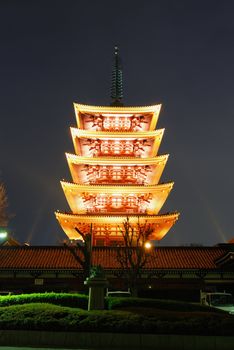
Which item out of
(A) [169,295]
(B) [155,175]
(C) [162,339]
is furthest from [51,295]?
(B) [155,175]

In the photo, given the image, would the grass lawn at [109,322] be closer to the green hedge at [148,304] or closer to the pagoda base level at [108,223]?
the green hedge at [148,304]

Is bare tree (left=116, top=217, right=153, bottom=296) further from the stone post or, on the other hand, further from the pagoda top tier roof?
the pagoda top tier roof

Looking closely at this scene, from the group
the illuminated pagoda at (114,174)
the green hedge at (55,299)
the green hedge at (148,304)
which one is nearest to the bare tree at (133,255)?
the illuminated pagoda at (114,174)

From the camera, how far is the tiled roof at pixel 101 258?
3197 cm

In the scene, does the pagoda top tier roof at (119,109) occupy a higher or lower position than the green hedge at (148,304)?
higher

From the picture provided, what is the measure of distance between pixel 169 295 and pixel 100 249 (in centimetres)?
632

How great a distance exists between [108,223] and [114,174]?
17.6 ft

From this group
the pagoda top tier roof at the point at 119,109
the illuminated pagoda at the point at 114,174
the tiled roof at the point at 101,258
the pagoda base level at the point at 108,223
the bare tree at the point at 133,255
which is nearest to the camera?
the bare tree at the point at 133,255

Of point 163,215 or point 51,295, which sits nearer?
point 51,295

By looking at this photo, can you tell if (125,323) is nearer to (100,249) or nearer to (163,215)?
(100,249)

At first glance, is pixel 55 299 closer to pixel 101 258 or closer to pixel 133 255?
pixel 101 258

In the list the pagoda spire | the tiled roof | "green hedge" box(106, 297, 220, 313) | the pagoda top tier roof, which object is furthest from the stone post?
the pagoda spire

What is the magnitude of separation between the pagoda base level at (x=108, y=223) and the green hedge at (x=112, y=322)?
945 inches

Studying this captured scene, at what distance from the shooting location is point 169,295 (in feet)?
106
